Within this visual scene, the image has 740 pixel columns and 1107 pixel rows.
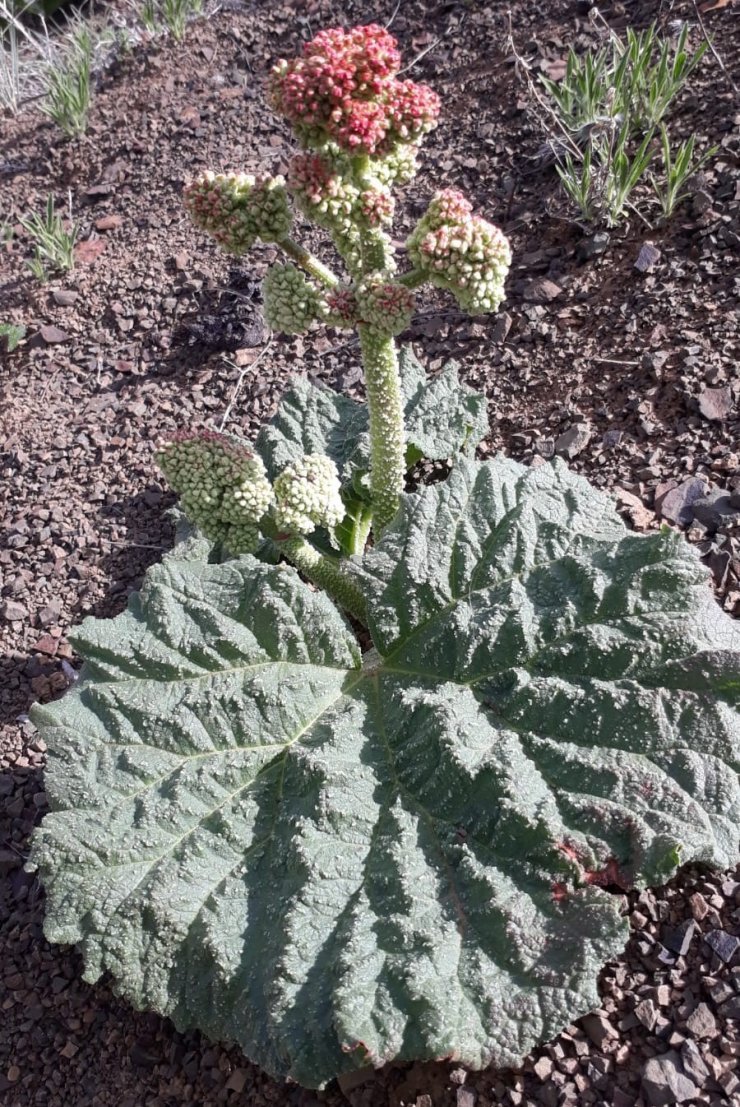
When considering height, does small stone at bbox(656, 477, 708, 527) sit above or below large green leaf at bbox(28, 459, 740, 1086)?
above

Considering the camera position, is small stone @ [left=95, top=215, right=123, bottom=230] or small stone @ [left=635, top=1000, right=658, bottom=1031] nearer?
small stone @ [left=635, top=1000, right=658, bottom=1031]

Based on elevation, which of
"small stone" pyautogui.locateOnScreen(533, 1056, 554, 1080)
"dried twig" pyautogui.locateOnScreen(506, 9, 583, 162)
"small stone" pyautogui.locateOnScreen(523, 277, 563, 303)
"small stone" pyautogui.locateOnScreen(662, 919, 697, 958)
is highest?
"dried twig" pyautogui.locateOnScreen(506, 9, 583, 162)

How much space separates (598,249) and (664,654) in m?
2.29

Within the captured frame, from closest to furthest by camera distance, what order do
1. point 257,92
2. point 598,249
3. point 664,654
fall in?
point 664,654
point 598,249
point 257,92

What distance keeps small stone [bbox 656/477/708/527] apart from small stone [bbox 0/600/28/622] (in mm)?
2242

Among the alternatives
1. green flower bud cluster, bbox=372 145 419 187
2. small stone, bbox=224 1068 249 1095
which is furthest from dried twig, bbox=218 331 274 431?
small stone, bbox=224 1068 249 1095

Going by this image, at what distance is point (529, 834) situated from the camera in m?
2.01

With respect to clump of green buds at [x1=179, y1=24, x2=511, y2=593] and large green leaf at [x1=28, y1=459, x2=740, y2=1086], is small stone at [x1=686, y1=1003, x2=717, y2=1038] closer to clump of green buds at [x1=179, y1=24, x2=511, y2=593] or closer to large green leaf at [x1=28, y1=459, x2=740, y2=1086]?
large green leaf at [x1=28, y1=459, x2=740, y2=1086]

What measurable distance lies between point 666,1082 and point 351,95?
2.10 metres

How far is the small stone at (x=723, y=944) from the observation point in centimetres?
212

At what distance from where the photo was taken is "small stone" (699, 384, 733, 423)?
321cm

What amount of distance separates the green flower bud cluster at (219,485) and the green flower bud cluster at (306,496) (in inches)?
3.2

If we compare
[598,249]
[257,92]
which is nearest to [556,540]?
[598,249]

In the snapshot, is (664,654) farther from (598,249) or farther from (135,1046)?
(598,249)
